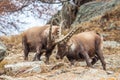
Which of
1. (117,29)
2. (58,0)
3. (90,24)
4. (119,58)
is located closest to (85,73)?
(119,58)

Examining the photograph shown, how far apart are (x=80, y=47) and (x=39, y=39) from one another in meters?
1.57

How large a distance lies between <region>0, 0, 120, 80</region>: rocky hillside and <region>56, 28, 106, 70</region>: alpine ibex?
0.95 ft

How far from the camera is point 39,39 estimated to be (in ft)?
43.2

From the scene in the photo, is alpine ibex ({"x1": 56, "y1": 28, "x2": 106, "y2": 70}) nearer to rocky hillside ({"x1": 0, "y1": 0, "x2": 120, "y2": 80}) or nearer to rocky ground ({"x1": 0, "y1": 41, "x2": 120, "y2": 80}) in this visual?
rocky hillside ({"x1": 0, "y1": 0, "x2": 120, "y2": 80})

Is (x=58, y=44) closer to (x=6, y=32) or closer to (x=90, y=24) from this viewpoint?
(x=6, y=32)

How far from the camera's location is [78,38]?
12.6 metres

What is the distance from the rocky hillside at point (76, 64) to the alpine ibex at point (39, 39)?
1.56 feet

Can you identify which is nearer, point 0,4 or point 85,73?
point 85,73

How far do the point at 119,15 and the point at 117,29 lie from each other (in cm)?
185

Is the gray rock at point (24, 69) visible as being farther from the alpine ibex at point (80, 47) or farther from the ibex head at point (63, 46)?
the alpine ibex at point (80, 47)

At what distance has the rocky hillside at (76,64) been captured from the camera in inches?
373

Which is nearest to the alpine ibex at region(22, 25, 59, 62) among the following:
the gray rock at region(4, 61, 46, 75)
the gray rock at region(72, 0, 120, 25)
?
the gray rock at region(4, 61, 46, 75)

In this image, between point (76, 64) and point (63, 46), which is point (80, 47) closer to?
point (63, 46)

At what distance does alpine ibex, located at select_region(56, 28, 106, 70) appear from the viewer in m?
12.1
